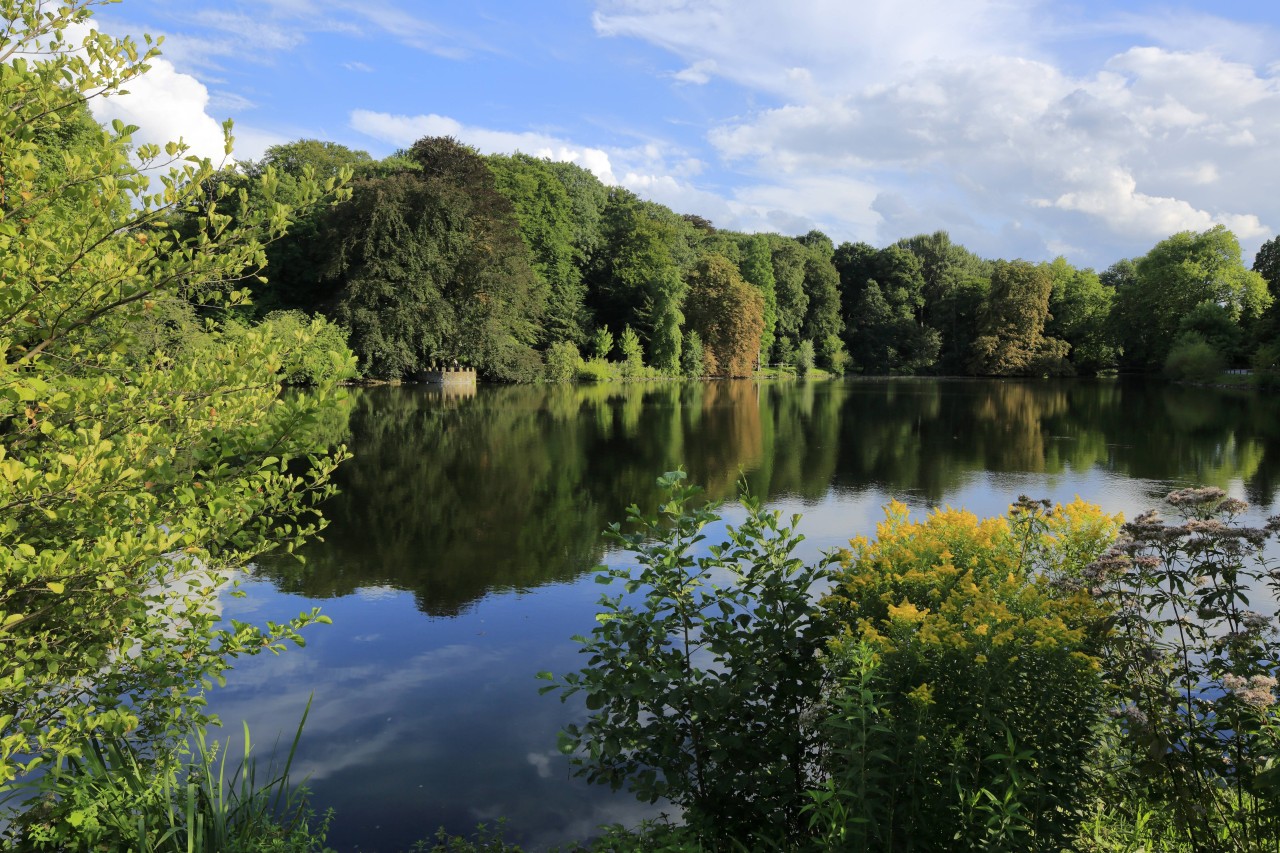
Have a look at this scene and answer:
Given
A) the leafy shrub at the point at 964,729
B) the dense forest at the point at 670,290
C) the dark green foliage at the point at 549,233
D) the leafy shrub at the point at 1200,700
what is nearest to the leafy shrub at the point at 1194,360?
the dense forest at the point at 670,290

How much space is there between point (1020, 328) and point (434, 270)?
5210cm

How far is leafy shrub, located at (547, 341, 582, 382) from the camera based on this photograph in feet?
170

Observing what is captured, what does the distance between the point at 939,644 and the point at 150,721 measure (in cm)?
325

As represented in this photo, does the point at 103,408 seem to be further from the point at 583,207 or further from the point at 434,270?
the point at 583,207

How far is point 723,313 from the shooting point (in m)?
64.5

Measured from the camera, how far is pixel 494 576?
9125 millimetres

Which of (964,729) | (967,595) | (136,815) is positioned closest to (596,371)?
(967,595)

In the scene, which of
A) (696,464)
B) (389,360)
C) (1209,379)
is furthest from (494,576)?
(1209,379)

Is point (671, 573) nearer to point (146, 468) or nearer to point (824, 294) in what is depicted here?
point (146, 468)

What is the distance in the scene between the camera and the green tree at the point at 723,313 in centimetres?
6444

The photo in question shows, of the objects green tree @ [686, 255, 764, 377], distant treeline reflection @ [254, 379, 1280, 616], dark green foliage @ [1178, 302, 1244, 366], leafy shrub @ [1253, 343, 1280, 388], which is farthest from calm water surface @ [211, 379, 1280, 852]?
green tree @ [686, 255, 764, 377]

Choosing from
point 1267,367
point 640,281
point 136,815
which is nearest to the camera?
point 136,815

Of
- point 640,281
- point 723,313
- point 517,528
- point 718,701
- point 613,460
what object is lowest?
point 517,528

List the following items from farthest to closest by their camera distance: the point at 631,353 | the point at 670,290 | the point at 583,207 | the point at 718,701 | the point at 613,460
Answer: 1. the point at 583,207
2. the point at 670,290
3. the point at 631,353
4. the point at 613,460
5. the point at 718,701
